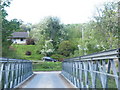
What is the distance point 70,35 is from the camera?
58594mm

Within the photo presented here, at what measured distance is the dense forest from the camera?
2162 cm

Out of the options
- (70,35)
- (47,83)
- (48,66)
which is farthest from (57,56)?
(47,83)

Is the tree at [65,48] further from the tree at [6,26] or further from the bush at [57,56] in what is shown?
the tree at [6,26]

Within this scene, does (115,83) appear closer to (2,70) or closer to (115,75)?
(115,75)

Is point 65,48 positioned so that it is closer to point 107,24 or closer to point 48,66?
point 48,66

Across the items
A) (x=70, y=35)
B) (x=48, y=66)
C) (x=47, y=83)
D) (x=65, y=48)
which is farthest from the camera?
(x=70, y=35)

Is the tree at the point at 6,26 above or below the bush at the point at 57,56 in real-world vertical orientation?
above

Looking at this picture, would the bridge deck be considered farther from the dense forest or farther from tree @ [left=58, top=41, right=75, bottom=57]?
tree @ [left=58, top=41, right=75, bottom=57]

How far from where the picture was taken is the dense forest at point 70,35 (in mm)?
21625

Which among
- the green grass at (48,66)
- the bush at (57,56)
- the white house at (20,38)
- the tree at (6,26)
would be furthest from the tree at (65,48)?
the tree at (6,26)

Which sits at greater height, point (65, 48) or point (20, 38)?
point (20, 38)

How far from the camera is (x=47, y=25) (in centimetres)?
5453

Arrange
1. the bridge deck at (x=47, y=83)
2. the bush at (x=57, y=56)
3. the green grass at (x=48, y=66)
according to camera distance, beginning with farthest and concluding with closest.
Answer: the bush at (x=57, y=56) → the green grass at (x=48, y=66) → the bridge deck at (x=47, y=83)

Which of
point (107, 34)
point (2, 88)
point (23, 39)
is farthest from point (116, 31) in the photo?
point (23, 39)
